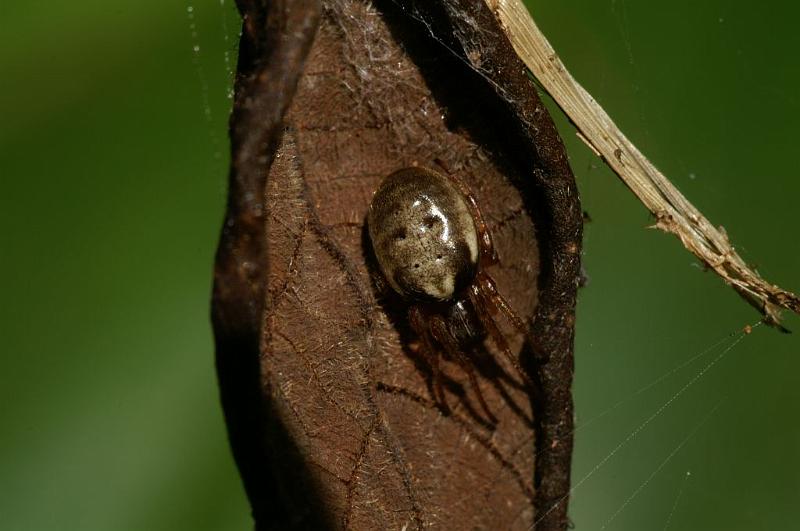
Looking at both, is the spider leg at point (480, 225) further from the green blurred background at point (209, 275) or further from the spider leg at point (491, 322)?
the green blurred background at point (209, 275)

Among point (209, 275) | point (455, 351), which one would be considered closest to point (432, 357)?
point (455, 351)

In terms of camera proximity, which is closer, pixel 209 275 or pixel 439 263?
pixel 439 263

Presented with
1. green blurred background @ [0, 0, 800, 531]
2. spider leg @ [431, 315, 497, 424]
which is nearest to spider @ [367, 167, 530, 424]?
spider leg @ [431, 315, 497, 424]

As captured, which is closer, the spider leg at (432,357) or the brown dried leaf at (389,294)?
the brown dried leaf at (389,294)

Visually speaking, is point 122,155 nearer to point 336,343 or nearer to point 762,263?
point 336,343

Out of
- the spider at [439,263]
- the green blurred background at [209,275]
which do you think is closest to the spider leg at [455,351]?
the spider at [439,263]

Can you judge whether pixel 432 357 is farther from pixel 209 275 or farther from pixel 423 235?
pixel 209 275

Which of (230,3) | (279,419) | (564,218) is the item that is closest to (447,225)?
(564,218)
